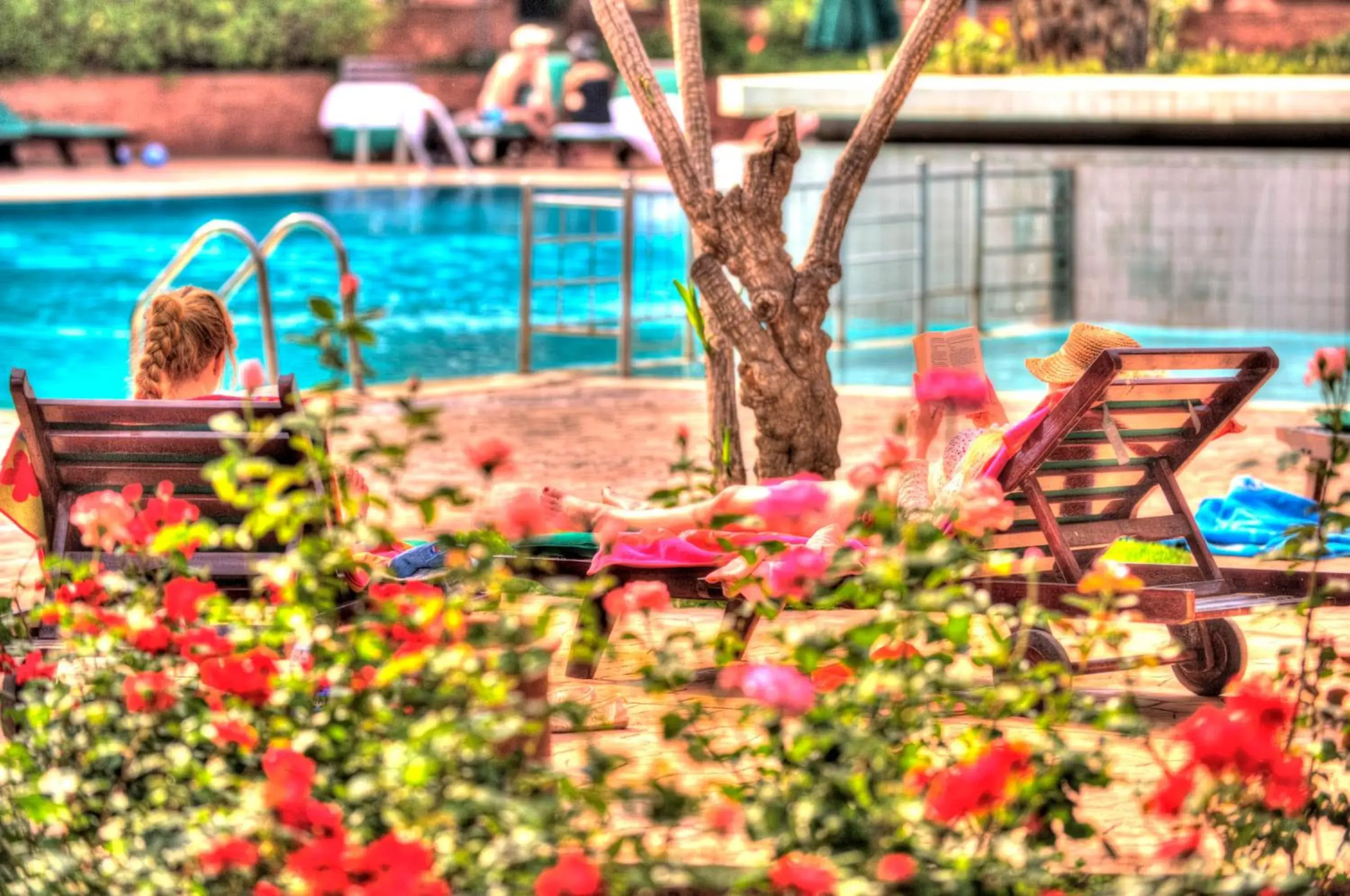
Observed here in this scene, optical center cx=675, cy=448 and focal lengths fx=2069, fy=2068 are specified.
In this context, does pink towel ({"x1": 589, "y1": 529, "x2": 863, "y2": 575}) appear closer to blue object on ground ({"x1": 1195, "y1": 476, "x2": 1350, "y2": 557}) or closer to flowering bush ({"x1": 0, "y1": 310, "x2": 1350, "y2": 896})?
flowering bush ({"x1": 0, "y1": 310, "x2": 1350, "y2": 896})

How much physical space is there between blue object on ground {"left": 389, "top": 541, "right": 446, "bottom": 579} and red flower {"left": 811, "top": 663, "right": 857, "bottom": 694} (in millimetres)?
2219

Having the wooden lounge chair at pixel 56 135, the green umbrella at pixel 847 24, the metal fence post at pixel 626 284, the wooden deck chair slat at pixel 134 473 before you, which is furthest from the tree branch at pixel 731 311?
the wooden lounge chair at pixel 56 135

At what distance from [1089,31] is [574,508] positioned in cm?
1052

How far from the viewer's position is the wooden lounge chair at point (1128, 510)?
467cm

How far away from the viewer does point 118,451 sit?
14.1 ft

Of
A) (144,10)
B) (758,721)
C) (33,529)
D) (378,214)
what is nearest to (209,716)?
(758,721)

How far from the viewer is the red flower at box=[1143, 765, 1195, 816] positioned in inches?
100

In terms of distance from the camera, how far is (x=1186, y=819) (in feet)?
12.1

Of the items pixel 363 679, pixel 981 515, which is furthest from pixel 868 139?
pixel 363 679

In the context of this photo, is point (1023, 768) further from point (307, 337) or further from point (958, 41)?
point (958, 41)

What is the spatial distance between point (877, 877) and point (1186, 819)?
1277 millimetres

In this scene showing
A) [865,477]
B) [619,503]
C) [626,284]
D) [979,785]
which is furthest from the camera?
[626,284]

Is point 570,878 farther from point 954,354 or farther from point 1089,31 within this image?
point 1089,31

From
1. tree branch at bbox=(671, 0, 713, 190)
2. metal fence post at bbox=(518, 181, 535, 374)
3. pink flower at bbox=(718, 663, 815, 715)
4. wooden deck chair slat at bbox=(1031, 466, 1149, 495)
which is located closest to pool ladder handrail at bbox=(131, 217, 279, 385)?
metal fence post at bbox=(518, 181, 535, 374)
